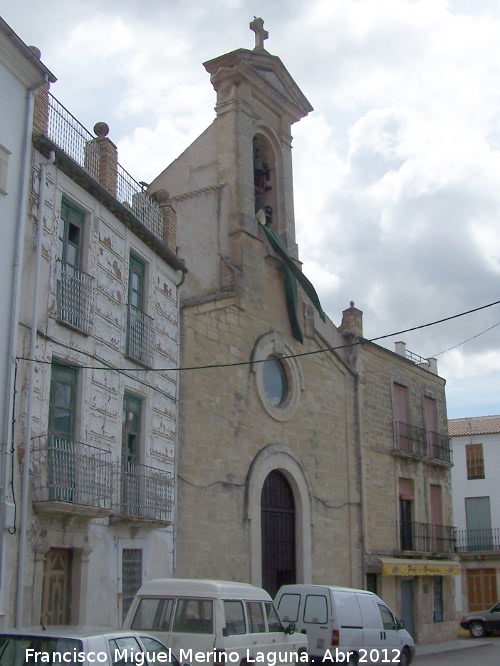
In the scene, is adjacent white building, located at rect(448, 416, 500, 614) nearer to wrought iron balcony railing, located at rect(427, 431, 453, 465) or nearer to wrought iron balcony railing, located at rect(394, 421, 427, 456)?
wrought iron balcony railing, located at rect(427, 431, 453, 465)

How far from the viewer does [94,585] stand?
1271 centimetres

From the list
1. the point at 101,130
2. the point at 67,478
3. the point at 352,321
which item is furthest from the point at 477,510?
the point at 67,478

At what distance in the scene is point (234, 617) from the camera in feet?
34.0

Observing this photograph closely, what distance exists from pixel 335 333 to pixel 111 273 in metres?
9.82

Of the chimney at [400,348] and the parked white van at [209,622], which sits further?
the chimney at [400,348]

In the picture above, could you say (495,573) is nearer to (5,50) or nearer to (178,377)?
(178,377)

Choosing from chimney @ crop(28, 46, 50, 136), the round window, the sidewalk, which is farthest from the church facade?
chimney @ crop(28, 46, 50, 136)

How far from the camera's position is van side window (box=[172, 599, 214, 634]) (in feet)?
33.0

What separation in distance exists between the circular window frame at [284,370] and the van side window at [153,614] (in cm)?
868

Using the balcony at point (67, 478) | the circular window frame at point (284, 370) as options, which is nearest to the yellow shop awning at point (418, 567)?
the circular window frame at point (284, 370)

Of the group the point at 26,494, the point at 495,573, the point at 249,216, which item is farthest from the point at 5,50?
the point at 495,573

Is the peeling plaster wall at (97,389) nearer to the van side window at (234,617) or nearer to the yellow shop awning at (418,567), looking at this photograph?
the van side window at (234,617)

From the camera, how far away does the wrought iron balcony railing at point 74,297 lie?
1260 centimetres

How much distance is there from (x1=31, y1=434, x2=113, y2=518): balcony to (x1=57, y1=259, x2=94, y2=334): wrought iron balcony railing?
1785 millimetres
